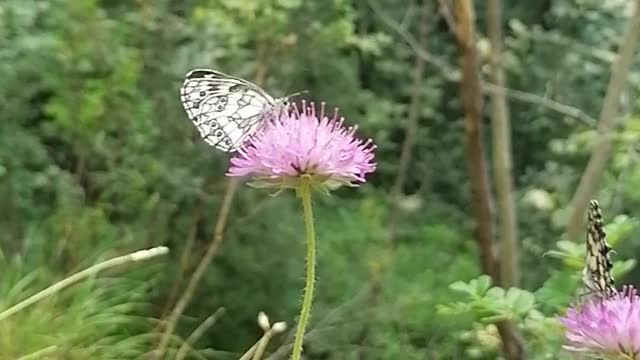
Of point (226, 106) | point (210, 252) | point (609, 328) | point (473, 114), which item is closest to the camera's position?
point (609, 328)

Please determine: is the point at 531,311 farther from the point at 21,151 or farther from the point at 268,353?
the point at 21,151

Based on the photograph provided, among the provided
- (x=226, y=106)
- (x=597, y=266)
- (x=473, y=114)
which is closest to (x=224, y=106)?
(x=226, y=106)

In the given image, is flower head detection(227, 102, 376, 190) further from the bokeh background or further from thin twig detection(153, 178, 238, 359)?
thin twig detection(153, 178, 238, 359)

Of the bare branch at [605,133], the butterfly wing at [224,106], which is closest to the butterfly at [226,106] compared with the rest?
the butterfly wing at [224,106]

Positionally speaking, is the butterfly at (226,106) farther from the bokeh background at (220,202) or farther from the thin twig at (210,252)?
the thin twig at (210,252)

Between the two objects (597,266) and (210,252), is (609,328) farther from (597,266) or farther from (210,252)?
(210,252)

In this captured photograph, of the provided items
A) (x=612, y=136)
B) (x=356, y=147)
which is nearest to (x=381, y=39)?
(x=612, y=136)

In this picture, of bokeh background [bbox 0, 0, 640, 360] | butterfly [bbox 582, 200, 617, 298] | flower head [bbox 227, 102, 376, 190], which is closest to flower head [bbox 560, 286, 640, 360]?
butterfly [bbox 582, 200, 617, 298]
